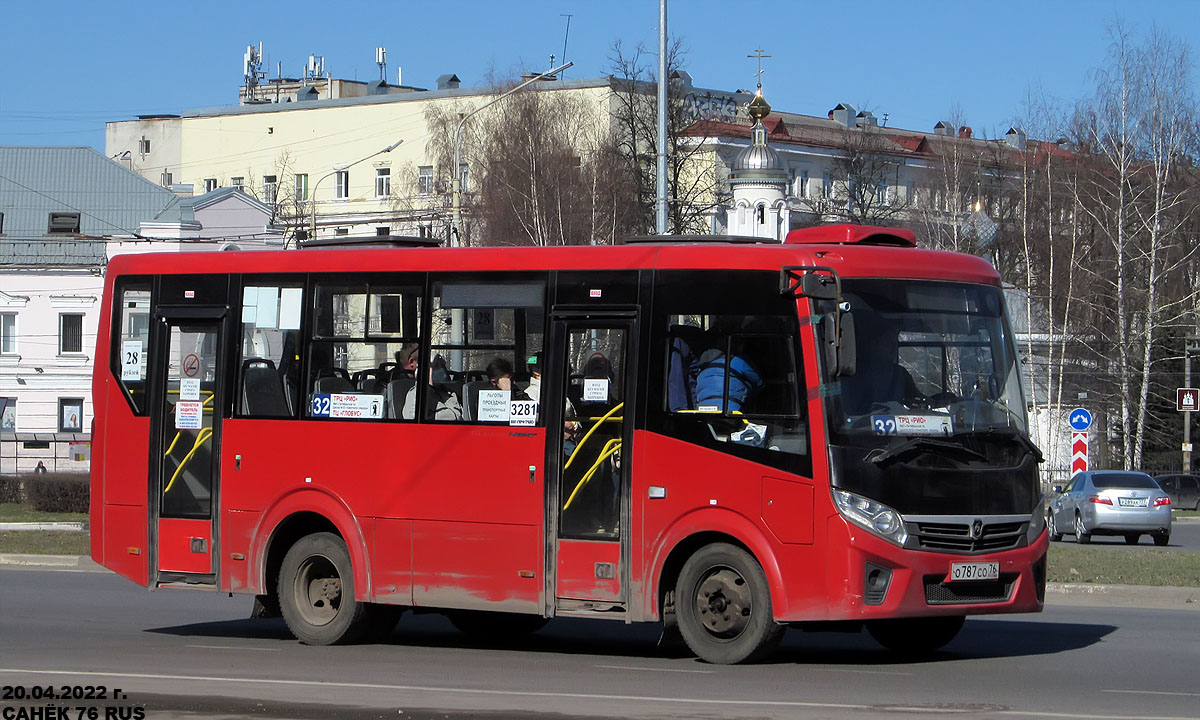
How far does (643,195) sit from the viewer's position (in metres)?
65.6

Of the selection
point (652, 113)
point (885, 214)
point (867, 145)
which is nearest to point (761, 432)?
point (652, 113)

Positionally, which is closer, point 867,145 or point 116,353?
point 116,353

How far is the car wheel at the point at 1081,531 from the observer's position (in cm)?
3325

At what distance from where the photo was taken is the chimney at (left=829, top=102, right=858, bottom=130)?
121m

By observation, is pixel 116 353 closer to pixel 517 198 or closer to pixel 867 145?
pixel 517 198

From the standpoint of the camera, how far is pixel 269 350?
14.7 meters

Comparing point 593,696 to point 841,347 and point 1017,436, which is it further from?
point 1017,436

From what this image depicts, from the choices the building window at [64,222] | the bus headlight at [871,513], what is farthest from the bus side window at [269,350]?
the building window at [64,222]

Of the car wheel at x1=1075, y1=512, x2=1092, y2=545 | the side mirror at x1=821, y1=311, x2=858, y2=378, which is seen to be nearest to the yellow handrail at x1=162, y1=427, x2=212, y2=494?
the side mirror at x1=821, y1=311, x2=858, y2=378

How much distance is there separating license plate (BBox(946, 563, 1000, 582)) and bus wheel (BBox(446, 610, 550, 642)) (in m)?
4.31

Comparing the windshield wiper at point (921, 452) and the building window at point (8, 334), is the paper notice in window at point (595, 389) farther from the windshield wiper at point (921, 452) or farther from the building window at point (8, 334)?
the building window at point (8, 334)

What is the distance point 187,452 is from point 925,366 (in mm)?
6480

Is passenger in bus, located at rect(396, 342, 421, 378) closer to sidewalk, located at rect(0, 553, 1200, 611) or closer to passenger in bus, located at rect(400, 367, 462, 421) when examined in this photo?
passenger in bus, located at rect(400, 367, 462, 421)

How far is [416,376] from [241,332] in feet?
6.45
